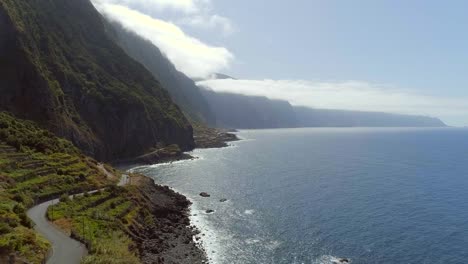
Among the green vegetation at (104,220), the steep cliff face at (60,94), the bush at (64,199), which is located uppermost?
the steep cliff face at (60,94)

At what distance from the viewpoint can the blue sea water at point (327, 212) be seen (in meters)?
69.6

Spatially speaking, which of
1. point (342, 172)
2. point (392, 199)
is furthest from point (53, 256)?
point (342, 172)

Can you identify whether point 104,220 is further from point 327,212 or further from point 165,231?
point 327,212

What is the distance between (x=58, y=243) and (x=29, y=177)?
33.7m

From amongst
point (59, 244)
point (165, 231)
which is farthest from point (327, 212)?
point (59, 244)

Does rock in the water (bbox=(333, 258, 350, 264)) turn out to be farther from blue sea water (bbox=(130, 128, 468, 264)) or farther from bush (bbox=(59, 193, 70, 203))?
bush (bbox=(59, 193, 70, 203))

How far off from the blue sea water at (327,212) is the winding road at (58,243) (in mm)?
23387

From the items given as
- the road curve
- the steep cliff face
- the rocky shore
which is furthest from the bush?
the steep cliff face

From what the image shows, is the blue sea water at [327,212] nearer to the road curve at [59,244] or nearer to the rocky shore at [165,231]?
the rocky shore at [165,231]

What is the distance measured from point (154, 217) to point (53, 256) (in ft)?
132

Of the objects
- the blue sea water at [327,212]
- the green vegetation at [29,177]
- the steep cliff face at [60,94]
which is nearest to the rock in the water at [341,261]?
the blue sea water at [327,212]

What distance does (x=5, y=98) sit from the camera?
431ft

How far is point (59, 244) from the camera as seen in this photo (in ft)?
171

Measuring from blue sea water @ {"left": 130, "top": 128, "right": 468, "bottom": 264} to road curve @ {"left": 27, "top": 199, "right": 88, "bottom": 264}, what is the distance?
23.4m
